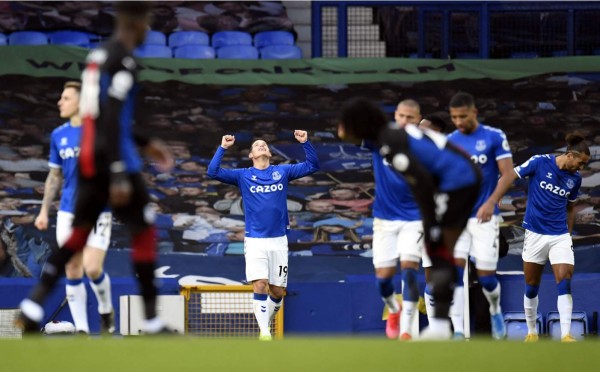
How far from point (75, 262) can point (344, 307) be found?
6.14 metres

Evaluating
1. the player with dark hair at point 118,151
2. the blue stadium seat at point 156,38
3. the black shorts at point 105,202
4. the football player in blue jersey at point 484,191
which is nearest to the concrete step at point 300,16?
the blue stadium seat at point 156,38

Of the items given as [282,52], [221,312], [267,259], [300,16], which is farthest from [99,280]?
[300,16]

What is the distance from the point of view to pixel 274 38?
19125 mm

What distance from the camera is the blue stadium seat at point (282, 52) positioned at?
18.9 metres

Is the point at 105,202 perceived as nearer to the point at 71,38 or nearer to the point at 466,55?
the point at 71,38

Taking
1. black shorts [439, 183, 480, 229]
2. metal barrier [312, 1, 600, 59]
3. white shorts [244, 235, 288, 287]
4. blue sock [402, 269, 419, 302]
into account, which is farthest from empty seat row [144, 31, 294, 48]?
black shorts [439, 183, 480, 229]

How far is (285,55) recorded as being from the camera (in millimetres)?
18859

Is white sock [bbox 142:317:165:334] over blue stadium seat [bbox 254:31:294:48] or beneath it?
beneath

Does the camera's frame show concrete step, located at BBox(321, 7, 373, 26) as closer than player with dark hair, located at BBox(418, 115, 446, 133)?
No

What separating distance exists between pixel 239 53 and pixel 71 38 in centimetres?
249

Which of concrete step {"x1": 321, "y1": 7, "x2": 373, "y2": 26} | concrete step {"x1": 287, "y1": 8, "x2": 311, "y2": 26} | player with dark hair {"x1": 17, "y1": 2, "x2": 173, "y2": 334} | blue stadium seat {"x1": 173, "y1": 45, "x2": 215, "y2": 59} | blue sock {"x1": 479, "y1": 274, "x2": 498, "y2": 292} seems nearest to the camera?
player with dark hair {"x1": 17, "y1": 2, "x2": 173, "y2": 334}

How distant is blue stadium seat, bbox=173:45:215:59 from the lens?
1889 cm

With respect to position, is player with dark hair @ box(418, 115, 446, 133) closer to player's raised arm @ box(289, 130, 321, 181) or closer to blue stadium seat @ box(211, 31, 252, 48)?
player's raised arm @ box(289, 130, 321, 181)

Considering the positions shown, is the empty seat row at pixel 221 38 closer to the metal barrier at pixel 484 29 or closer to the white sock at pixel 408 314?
the metal barrier at pixel 484 29
